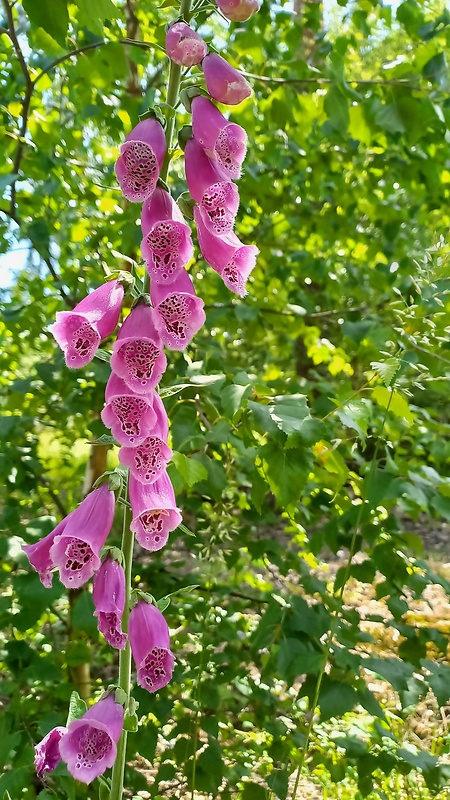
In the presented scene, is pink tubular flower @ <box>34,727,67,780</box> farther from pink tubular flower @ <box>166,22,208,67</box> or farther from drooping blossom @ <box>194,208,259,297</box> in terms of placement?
pink tubular flower @ <box>166,22,208,67</box>

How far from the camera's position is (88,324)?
908 mm

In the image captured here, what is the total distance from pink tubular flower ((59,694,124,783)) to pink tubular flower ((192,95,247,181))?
75 cm

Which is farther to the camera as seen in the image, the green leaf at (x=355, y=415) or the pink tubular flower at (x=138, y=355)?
the green leaf at (x=355, y=415)

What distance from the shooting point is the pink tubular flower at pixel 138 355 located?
819 millimetres

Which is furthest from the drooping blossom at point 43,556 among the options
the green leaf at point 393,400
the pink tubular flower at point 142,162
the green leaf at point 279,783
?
the green leaf at point 279,783

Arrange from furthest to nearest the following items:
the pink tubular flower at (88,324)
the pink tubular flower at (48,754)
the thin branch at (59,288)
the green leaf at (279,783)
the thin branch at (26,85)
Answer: the thin branch at (59,288) → the green leaf at (279,783) → the thin branch at (26,85) → the pink tubular flower at (48,754) → the pink tubular flower at (88,324)

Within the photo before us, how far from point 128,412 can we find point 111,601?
0.26 metres

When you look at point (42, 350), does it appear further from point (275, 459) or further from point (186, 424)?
point (275, 459)

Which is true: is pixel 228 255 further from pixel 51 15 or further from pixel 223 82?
pixel 51 15

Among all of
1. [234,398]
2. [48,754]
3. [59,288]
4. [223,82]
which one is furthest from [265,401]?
[59,288]

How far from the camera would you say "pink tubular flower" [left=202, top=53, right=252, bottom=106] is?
841 mm

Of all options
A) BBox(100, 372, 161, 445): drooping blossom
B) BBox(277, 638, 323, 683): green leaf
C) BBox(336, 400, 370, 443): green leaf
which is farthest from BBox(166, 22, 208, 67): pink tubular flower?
BBox(277, 638, 323, 683): green leaf

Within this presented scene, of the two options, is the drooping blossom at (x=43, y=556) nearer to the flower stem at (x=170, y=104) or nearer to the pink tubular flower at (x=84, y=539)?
the pink tubular flower at (x=84, y=539)

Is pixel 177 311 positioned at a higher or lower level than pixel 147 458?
higher
